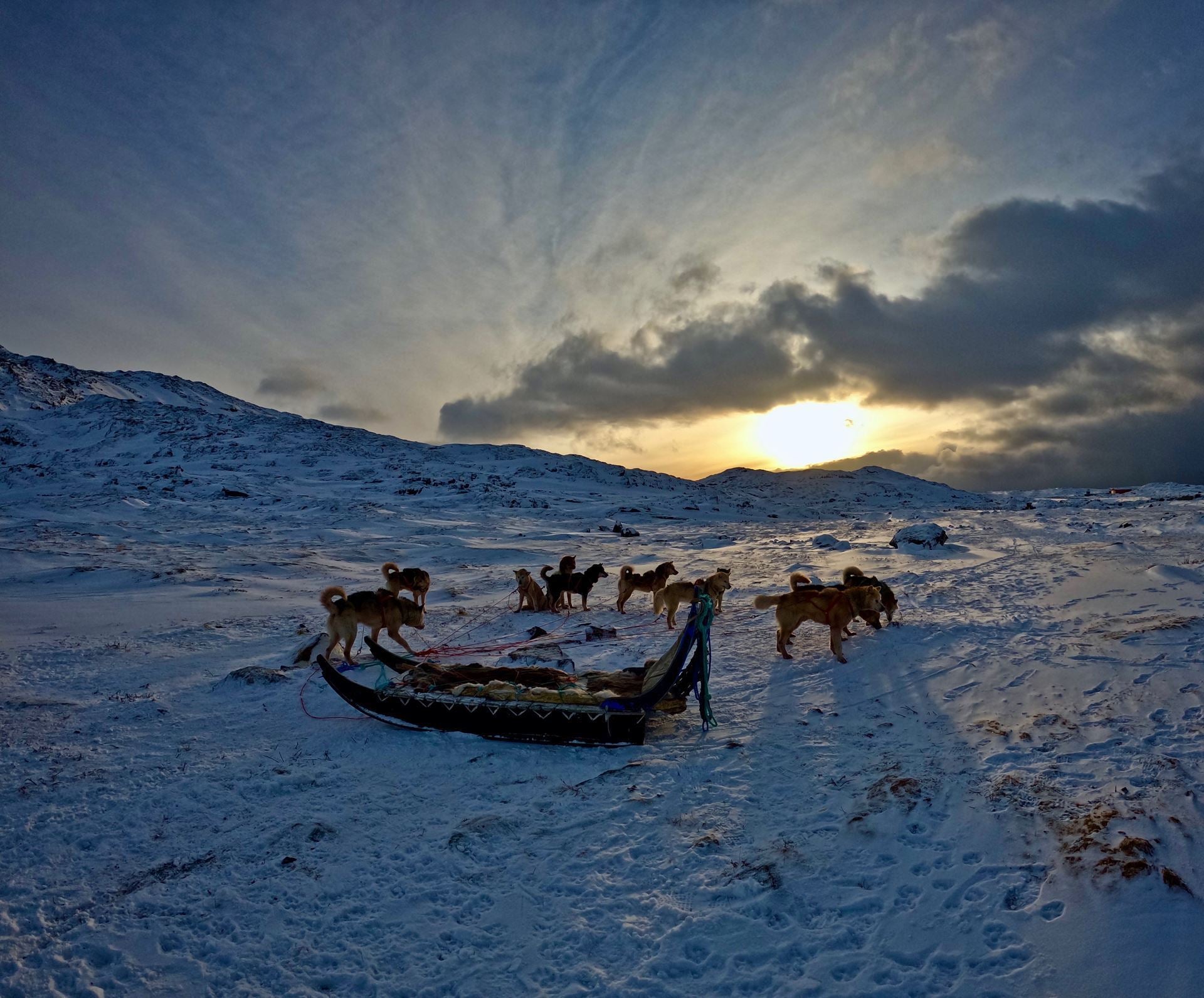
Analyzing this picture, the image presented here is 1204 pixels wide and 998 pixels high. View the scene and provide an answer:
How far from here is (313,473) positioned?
5953cm

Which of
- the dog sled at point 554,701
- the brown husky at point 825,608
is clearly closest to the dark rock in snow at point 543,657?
the dog sled at point 554,701

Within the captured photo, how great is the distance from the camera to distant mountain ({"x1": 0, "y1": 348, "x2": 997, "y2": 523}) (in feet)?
155

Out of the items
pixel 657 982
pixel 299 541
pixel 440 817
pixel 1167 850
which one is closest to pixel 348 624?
pixel 440 817

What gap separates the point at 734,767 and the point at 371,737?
4.65 m

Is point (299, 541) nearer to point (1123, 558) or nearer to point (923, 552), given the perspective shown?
point (923, 552)

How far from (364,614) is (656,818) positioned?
741 centimetres

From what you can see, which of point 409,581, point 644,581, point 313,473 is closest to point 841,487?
point 313,473

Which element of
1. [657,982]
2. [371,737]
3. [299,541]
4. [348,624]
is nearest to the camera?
[657,982]

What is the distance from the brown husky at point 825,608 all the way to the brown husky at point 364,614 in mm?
6556

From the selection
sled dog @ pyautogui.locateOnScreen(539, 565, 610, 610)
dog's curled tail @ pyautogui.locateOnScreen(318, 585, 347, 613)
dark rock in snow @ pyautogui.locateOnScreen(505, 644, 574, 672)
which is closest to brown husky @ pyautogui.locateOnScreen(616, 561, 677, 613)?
sled dog @ pyautogui.locateOnScreen(539, 565, 610, 610)

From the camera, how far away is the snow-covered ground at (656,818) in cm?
448

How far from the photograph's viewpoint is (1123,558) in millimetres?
16922

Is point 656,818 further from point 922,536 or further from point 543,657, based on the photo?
point 922,536

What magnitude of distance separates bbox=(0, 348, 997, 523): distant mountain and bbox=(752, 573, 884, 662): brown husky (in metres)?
33.8
